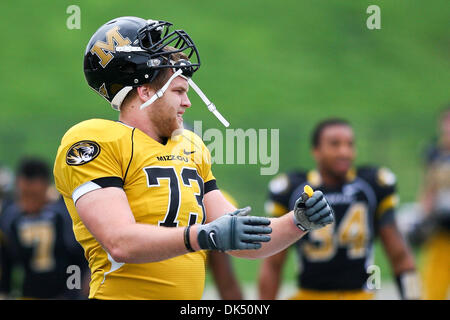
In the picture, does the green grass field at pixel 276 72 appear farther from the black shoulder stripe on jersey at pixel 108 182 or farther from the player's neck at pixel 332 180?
the black shoulder stripe on jersey at pixel 108 182

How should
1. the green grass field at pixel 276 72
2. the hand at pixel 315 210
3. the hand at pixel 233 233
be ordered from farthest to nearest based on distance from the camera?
1. the green grass field at pixel 276 72
2. the hand at pixel 315 210
3. the hand at pixel 233 233

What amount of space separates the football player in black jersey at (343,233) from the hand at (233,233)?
328 centimetres

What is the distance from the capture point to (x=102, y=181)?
11.4 ft

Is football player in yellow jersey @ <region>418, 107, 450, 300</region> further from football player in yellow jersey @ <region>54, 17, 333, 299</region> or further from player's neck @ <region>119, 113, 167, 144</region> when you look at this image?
player's neck @ <region>119, 113, 167, 144</region>

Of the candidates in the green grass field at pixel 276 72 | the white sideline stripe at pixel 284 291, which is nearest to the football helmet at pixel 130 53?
the white sideline stripe at pixel 284 291

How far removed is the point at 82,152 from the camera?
3.54 meters

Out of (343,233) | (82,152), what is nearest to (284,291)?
(343,233)

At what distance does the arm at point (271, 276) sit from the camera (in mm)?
6621

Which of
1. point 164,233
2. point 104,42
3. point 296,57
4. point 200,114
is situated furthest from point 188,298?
point 296,57

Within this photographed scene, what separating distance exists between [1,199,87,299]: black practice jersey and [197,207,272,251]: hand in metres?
4.49

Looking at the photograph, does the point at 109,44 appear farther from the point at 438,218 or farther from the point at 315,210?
the point at 438,218

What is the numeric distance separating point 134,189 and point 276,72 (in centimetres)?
1615

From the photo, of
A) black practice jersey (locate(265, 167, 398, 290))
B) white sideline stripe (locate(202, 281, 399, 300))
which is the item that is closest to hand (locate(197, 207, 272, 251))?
black practice jersey (locate(265, 167, 398, 290))

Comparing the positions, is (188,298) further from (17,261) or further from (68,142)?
(17,261)
